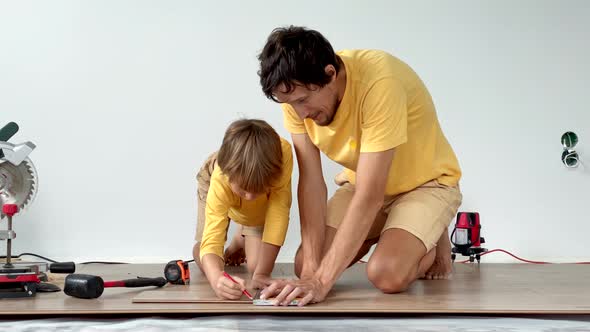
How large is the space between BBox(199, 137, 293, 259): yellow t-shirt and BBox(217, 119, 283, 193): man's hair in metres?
0.10

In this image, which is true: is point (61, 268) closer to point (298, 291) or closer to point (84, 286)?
point (84, 286)

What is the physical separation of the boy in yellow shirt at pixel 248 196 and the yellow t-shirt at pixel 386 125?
17cm

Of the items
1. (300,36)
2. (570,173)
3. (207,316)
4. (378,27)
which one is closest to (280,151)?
(300,36)

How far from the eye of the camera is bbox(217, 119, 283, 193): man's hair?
2.12 meters

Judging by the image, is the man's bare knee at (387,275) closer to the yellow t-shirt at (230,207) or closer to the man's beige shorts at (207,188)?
the yellow t-shirt at (230,207)

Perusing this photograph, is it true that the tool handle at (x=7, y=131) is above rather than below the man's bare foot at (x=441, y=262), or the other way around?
above

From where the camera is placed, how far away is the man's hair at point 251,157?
2.12m

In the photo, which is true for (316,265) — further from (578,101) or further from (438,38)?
(578,101)

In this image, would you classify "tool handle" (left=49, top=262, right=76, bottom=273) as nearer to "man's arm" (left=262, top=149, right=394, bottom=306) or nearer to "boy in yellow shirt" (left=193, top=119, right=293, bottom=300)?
"boy in yellow shirt" (left=193, top=119, right=293, bottom=300)

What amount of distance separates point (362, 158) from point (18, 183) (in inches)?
49.9

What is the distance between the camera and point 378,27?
367cm

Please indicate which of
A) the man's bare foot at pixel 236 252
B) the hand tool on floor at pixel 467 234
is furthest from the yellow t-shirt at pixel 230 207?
the hand tool on floor at pixel 467 234

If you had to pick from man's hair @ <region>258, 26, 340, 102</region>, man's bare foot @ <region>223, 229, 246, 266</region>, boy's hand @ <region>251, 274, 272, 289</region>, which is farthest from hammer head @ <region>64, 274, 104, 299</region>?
man's bare foot @ <region>223, 229, 246, 266</region>

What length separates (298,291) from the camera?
199cm
